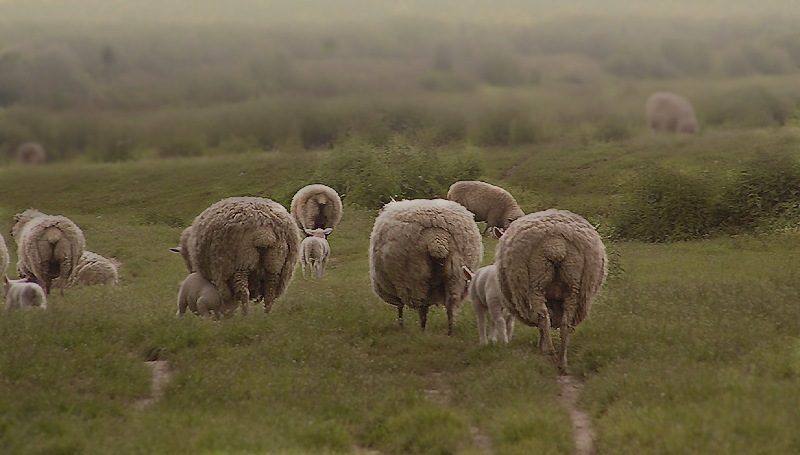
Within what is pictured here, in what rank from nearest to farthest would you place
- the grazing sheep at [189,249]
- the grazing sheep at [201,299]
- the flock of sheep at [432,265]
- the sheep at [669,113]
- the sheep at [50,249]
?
the flock of sheep at [432,265]
the grazing sheep at [201,299]
the grazing sheep at [189,249]
the sheep at [50,249]
the sheep at [669,113]

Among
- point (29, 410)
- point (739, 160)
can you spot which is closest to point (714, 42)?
point (739, 160)

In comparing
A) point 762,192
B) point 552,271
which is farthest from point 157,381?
point 762,192

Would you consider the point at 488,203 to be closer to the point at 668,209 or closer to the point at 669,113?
the point at 668,209

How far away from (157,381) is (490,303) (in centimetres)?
422

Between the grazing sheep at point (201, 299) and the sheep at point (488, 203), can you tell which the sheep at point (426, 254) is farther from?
the sheep at point (488, 203)

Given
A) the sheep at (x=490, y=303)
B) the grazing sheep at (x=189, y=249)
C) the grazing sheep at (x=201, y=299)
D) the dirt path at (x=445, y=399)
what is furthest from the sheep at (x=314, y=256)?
the dirt path at (x=445, y=399)

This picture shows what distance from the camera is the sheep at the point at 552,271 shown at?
9391 mm

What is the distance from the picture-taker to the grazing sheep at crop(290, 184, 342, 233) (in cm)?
2397

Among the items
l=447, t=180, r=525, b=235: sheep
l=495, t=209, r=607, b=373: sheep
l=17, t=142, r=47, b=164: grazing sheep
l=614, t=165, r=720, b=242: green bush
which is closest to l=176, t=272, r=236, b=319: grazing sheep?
l=17, t=142, r=47, b=164: grazing sheep

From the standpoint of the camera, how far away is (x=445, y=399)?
8539 mm

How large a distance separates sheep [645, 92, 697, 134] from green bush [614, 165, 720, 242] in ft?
14.7

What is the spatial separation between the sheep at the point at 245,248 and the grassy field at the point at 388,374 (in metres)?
0.47

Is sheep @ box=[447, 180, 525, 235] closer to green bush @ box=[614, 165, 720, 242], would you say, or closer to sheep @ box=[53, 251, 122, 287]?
green bush @ box=[614, 165, 720, 242]

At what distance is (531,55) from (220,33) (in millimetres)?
6394
